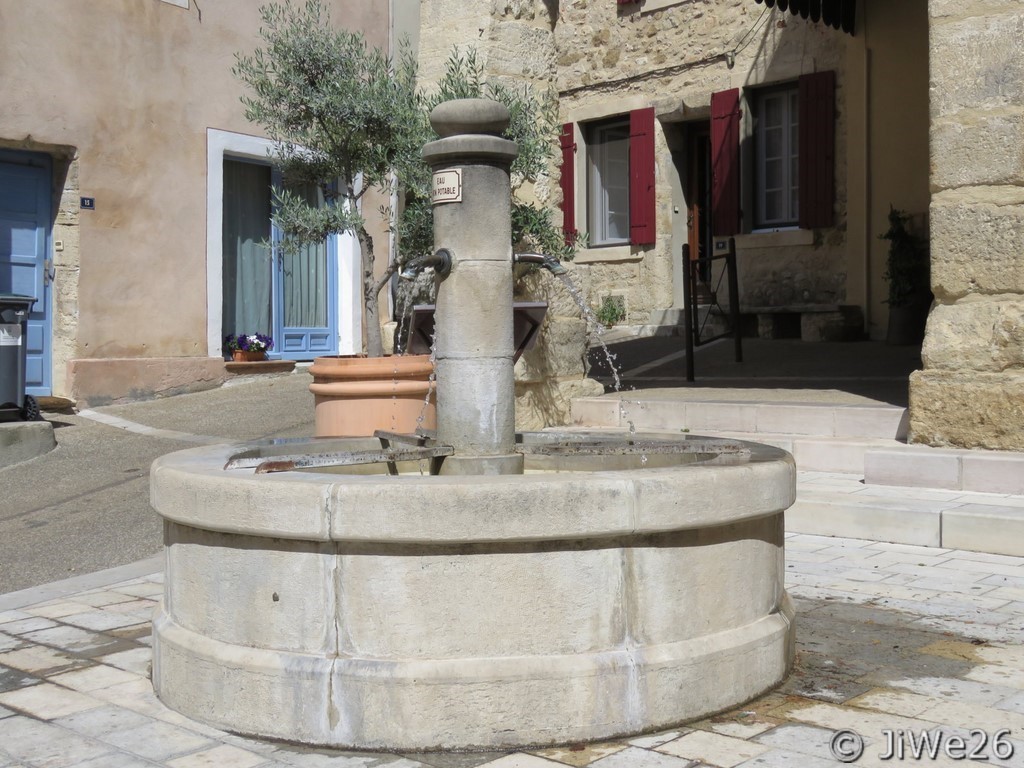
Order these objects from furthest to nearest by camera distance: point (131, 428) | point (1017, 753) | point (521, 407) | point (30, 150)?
1. point (30, 150)
2. point (131, 428)
3. point (521, 407)
4. point (1017, 753)

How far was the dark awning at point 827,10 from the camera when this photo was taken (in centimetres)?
1123

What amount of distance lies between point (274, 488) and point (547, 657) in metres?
0.85

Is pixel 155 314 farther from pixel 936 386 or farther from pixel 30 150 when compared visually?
pixel 936 386

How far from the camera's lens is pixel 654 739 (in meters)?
3.02

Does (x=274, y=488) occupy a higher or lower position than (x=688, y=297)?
lower

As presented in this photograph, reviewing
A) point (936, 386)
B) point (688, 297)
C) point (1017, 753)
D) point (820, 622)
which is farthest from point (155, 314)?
point (1017, 753)

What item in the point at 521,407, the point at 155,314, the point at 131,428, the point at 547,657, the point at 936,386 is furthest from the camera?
the point at 155,314

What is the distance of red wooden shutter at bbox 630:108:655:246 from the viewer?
47.4ft

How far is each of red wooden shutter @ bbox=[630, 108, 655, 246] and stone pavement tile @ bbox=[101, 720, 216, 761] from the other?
1195 cm

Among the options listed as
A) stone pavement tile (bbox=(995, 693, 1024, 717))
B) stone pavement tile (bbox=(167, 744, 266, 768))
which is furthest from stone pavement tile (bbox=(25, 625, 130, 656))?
stone pavement tile (bbox=(995, 693, 1024, 717))

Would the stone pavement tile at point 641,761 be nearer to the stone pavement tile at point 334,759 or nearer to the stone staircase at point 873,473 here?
the stone pavement tile at point 334,759

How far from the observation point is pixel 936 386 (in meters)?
6.26

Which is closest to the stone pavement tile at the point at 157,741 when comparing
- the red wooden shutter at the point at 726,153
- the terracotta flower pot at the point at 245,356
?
the terracotta flower pot at the point at 245,356

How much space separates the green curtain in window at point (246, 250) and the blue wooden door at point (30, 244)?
1.99 meters
